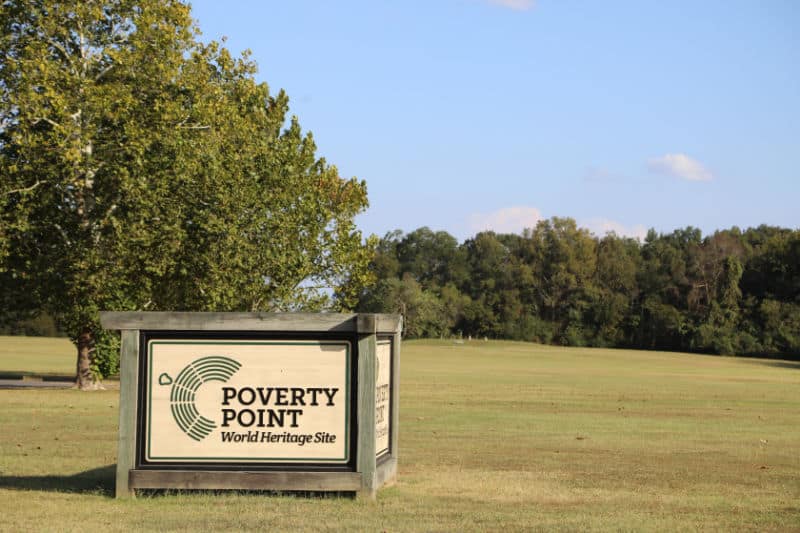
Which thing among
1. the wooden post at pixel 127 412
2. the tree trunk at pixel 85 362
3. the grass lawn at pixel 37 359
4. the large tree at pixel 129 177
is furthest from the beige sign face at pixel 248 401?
the grass lawn at pixel 37 359

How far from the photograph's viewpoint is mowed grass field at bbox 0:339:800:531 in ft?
36.2

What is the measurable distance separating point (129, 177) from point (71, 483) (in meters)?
19.9

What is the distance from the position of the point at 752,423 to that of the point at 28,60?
22579mm

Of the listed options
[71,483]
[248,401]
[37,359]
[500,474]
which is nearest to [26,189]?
[71,483]

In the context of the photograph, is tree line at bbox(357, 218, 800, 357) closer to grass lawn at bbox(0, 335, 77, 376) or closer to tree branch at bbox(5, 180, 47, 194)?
grass lawn at bbox(0, 335, 77, 376)

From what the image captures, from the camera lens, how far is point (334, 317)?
12.5m

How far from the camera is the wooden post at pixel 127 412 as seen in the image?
12359mm

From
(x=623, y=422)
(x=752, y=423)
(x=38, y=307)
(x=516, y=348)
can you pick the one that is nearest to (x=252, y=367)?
(x=623, y=422)

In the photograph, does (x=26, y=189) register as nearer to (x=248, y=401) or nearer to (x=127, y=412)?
(x=127, y=412)

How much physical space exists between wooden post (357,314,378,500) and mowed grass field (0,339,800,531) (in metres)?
0.28

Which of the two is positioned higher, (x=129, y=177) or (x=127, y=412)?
(x=129, y=177)

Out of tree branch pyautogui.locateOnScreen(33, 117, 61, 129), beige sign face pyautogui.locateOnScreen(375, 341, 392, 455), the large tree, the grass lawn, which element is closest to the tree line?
the grass lawn

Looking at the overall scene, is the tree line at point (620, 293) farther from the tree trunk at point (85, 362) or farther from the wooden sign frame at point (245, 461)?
the wooden sign frame at point (245, 461)

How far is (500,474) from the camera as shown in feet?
49.6
